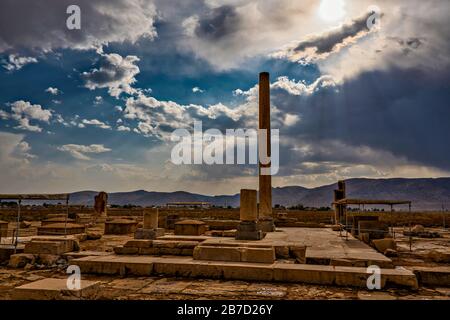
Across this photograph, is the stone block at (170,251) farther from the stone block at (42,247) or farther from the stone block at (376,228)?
the stone block at (376,228)

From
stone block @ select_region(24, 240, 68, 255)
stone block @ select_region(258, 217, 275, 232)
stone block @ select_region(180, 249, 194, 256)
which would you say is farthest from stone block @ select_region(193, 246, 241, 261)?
stone block @ select_region(258, 217, 275, 232)

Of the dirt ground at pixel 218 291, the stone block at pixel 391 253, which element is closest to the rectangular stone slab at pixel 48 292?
the dirt ground at pixel 218 291

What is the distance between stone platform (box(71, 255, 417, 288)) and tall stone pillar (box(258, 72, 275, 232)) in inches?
267

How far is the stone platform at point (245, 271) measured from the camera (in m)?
7.55

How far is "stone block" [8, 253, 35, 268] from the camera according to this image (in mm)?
10469

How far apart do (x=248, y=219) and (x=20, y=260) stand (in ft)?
22.7

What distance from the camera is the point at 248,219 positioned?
11.6 m

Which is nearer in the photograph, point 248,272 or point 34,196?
point 248,272

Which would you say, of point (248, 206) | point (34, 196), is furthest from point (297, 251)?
point (34, 196)

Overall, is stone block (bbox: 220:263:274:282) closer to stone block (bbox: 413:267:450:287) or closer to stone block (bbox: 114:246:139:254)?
stone block (bbox: 413:267:450:287)

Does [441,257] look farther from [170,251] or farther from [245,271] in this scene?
[170,251]

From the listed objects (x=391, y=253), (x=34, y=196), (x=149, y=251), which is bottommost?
(x=391, y=253)
